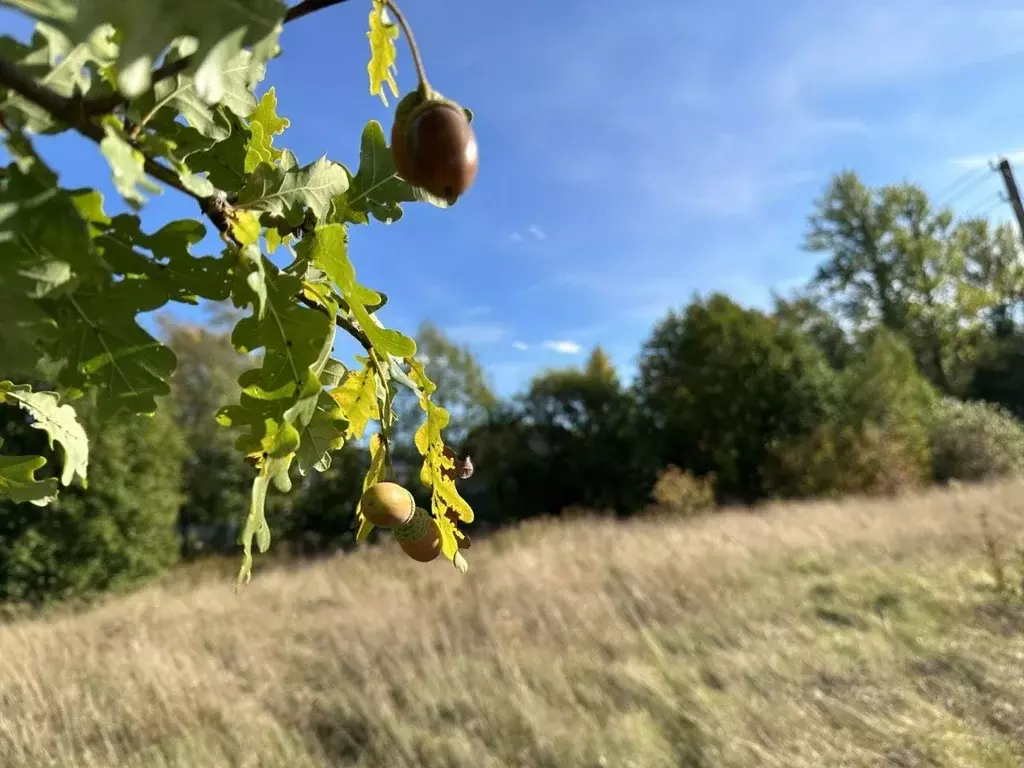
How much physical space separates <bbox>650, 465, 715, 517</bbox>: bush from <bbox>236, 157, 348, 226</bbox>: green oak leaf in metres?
10.2

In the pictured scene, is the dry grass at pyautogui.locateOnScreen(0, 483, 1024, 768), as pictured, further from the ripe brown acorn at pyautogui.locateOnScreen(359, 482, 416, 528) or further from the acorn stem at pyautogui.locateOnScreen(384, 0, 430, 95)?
the acorn stem at pyautogui.locateOnScreen(384, 0, 430, 95)

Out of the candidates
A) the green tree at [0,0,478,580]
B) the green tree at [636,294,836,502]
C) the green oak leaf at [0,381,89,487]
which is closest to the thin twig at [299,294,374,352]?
the green tree at [0,0,478,580]

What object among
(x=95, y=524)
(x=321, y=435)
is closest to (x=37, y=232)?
(x=321, y=435)

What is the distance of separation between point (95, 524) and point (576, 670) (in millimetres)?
5972

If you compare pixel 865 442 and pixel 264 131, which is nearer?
pixel 264 131

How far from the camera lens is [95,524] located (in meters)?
7.53

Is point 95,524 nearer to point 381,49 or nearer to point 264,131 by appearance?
point 264,131

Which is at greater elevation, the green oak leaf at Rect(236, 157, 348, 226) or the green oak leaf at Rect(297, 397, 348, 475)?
the green oak leaf at Rect(236, 157, 348, 226)

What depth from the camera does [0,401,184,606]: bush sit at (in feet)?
23.3

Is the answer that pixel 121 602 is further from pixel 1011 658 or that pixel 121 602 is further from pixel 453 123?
pixel 453 123

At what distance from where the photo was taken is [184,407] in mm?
12641

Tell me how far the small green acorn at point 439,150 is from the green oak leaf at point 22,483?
1.67 ft

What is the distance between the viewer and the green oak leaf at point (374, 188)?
712 mm

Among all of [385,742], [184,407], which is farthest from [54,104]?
[184,407]
